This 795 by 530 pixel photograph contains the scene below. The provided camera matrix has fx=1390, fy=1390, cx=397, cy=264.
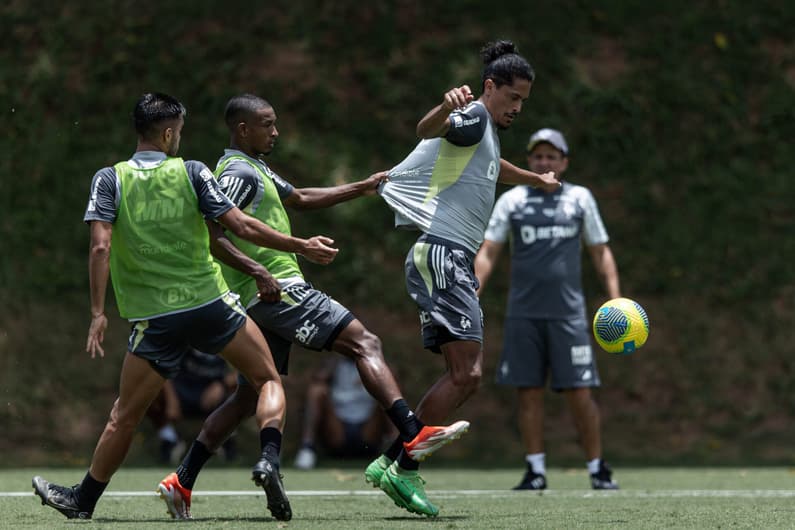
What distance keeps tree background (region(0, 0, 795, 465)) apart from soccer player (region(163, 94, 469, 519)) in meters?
5.39

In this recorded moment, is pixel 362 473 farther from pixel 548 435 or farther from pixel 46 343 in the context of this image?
pixel 46 343

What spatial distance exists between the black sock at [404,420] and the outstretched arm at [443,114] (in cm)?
128

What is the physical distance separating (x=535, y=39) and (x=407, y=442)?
708 centimetres

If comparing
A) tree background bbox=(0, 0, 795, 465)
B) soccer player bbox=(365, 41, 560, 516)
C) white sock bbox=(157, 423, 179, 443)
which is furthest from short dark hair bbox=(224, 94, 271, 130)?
tree background bbox=(0, 0, 795, 465)

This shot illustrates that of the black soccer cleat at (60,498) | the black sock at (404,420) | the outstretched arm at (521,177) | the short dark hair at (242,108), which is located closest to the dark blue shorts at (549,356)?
the outstretched arm at (521,177)

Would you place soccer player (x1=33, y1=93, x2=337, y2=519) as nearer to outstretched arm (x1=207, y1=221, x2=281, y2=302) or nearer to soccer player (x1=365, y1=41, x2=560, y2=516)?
outstretched arm (x1=207, y1=221, x2=281, y2=302)

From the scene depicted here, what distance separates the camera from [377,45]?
42.6ft

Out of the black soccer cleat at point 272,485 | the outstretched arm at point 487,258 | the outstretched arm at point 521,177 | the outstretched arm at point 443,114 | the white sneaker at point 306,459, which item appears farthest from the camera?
the white sneaker at point 306,459

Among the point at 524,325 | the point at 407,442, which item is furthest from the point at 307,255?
the point at 524,325

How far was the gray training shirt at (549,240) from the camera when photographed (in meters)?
9.49

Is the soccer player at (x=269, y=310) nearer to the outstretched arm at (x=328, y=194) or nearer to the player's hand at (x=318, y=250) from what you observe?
the outstretched arm at (x=328, y=194)

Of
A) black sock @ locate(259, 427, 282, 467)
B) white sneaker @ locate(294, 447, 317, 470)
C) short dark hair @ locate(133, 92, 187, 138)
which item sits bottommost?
white sneaker @ locate(294, 447, 317, 470)

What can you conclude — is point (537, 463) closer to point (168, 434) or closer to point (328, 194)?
point (328, 194)

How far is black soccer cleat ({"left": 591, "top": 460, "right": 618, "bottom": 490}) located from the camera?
8898 millimetres
